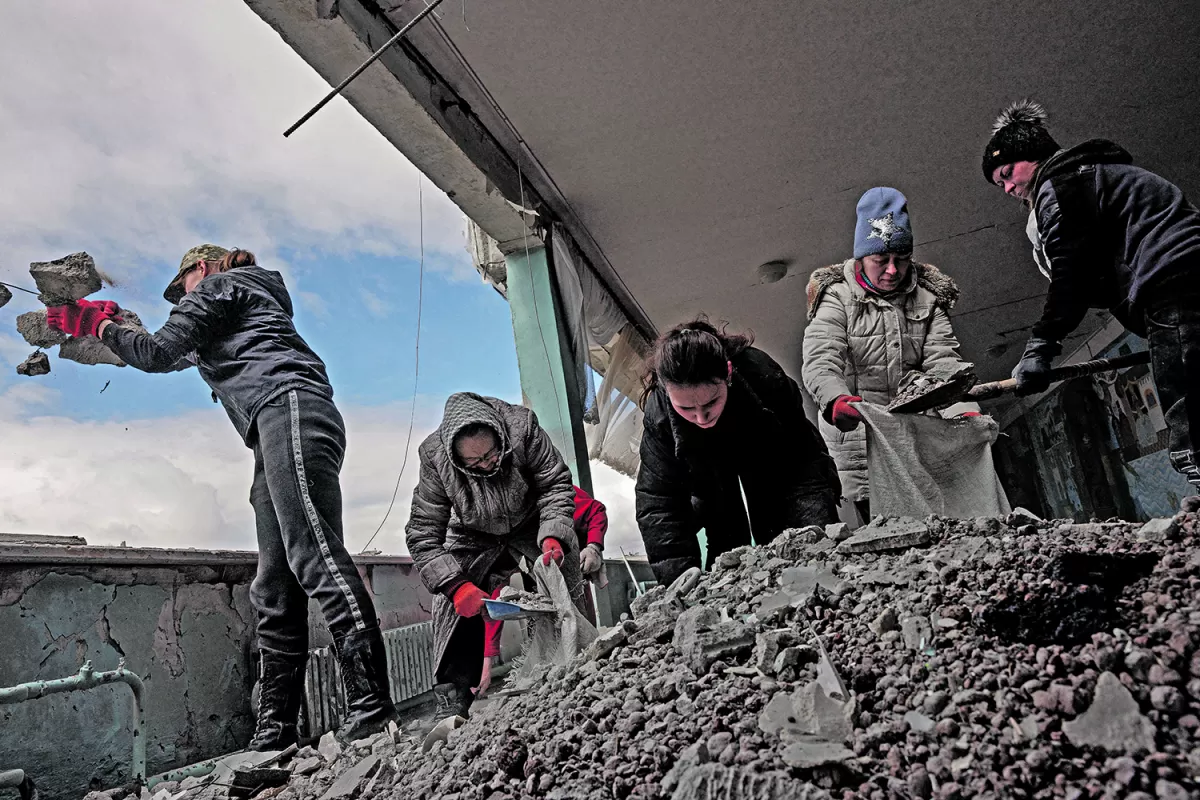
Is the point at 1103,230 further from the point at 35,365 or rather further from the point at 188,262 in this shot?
the point at 35,365

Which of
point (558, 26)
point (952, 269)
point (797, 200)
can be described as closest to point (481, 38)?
point (558, 26)

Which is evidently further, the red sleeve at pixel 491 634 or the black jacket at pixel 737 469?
the red sleeve at pixel 491 634

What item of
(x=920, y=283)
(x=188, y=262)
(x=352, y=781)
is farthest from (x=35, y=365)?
(x=920, y=283)

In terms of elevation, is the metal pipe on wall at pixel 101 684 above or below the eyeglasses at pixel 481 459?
below

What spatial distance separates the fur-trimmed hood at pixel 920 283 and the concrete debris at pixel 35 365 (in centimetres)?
255

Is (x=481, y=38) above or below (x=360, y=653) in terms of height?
above

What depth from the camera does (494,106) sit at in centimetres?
326

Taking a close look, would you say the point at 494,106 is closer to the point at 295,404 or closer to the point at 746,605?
the point at 295,404

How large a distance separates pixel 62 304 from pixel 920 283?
2842 millimetres

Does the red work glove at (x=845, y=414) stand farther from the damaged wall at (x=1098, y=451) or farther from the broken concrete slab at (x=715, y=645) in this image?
the damaged wall at (x=1098, y=451)

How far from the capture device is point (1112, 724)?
81 centimetres

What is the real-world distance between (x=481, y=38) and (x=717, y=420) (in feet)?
6.29

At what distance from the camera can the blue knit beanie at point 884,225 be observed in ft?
7.79

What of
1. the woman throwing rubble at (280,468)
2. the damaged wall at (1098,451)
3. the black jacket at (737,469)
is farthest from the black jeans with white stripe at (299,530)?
the damaged wall at (1098,451)
